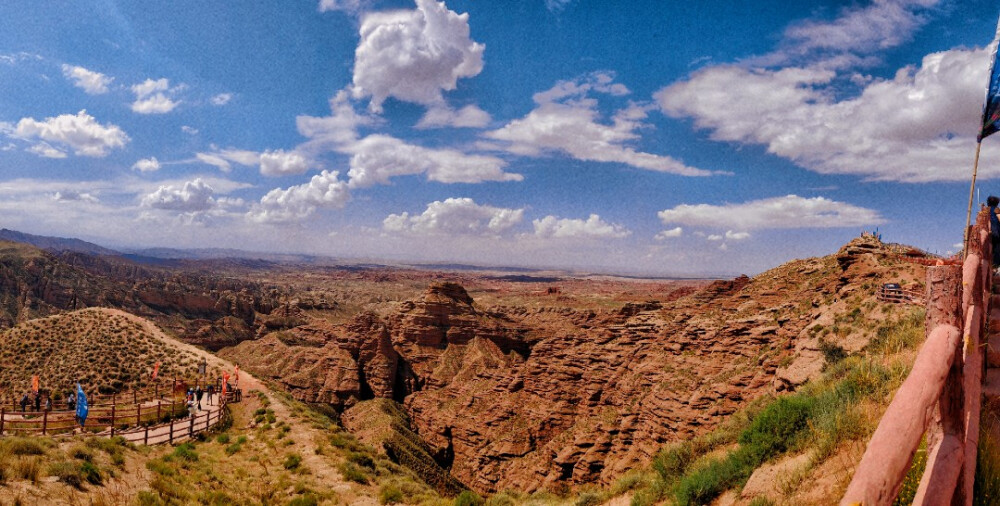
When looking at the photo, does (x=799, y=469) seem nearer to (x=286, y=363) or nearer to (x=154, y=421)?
(x=154, y=421)

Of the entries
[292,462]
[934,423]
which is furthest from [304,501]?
[934,423]

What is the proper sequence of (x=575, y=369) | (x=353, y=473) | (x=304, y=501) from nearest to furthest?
(x=304, y=501)
(x=353, y=473)
(x=575, y=369)

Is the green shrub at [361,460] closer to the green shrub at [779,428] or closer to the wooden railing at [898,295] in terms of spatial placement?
the green shrub at [779,428]

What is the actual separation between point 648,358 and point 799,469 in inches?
1187

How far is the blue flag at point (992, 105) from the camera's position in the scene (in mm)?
5980

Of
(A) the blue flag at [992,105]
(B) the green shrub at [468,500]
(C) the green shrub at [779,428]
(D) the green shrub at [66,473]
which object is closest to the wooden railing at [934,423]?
(A) the blue flag at [992,105]

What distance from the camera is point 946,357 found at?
125 inches

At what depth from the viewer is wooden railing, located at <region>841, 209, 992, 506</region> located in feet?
8.15

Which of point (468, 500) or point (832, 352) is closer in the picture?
point (468, 500)

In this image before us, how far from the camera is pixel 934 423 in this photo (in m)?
3.53

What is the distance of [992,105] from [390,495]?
1742 cm

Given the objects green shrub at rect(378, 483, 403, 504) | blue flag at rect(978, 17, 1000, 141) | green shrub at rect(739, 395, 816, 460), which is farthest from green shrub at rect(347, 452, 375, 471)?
blue flag at rect(978, 17, 1000, 141)

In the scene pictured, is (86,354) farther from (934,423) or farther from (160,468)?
(934,423)

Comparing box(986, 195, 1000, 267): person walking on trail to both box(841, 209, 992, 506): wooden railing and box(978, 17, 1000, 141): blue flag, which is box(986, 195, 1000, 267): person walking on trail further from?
box(841, 209, 992, 506): wooden railing
